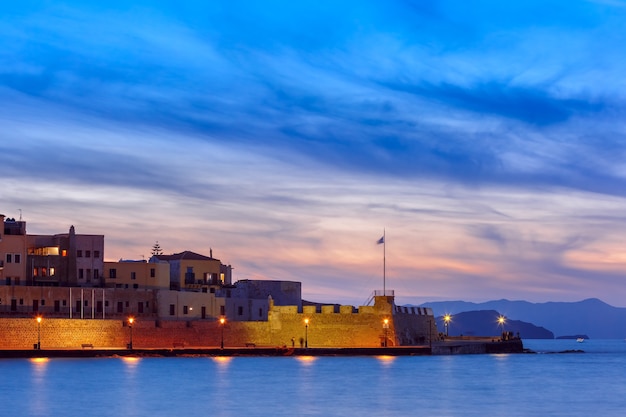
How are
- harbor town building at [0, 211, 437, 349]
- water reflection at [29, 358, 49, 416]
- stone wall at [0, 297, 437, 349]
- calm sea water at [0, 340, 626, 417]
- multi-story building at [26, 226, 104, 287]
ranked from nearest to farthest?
water reflection at [29, 358, 49, 416]
calm sea water at [0, 340, 626, 417]
harbor town building at [0, 211, 437, 349]
stone wall at [0, 297, 437, 349]
multi-story building at [26, 226, 104, 287]

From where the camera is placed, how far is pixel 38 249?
88062 millimetres

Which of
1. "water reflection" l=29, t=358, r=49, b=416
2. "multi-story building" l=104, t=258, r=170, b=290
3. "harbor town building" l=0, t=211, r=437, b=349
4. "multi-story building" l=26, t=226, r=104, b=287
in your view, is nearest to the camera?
"water reflection" l=29, t=358, r=49, b=416

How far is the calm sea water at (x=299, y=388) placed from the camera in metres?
52.7

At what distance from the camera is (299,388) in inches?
2438

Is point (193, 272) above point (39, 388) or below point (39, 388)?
above

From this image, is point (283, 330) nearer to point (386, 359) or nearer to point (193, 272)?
point (386, 359)

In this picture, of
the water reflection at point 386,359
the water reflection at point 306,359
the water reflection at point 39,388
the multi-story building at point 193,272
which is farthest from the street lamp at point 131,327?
the water reflection at point 386,359

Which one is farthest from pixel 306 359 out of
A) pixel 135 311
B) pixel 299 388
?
pixel 299 388

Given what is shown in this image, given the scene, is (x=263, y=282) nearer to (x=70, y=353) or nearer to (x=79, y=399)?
(x=70, y=353)

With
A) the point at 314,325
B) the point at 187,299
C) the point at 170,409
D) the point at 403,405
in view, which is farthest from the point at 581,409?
the point at 187,299

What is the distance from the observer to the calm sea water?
5269cm

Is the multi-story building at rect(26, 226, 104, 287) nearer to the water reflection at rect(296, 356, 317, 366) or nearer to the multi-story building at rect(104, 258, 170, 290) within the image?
the multi-story building at rect(104, 258, 170, 290)

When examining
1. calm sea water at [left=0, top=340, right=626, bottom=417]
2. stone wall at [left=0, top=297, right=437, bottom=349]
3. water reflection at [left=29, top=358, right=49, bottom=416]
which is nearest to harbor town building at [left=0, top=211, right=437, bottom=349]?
stone wall at [left=0, top=297, right=437, bottom=349]

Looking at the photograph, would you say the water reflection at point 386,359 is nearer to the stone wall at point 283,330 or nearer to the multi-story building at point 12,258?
the stone wall at point 283,330
